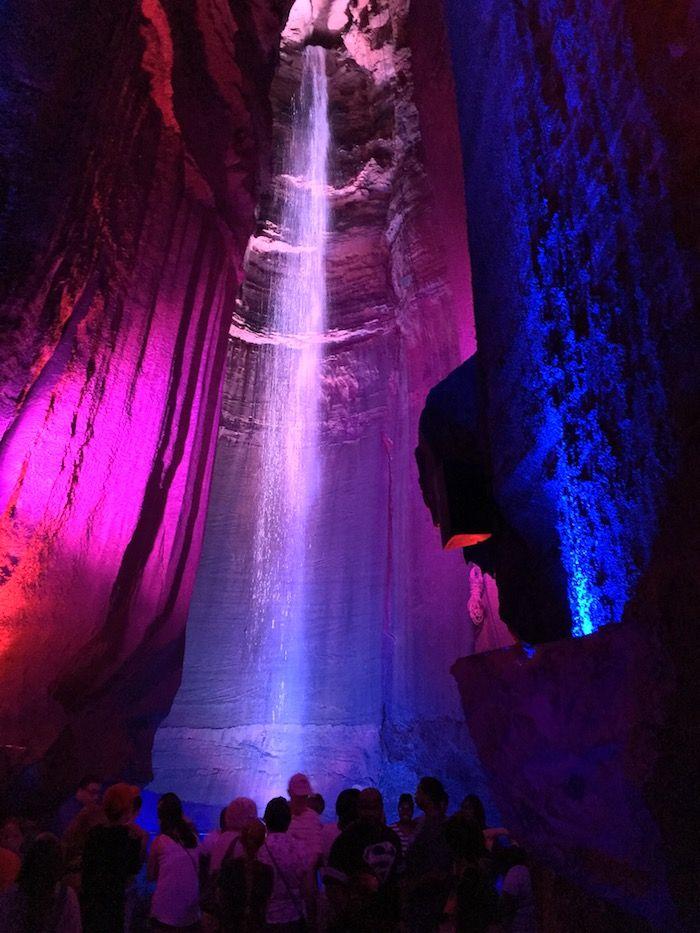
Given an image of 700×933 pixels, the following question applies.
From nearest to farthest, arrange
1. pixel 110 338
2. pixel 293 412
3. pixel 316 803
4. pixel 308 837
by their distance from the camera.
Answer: pixel 308 837 → pixel 316 803 → pixel 110 338 → pixel 293 412

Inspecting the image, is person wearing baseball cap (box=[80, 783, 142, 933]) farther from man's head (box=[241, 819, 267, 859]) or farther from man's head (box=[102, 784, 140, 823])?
man's head (box=[241, 819, 267, 859])

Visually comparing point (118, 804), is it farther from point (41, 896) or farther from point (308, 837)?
point (308, 837)

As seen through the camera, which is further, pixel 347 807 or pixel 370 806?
pixel 347 807

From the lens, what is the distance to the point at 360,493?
519 inches

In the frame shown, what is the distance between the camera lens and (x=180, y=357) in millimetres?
8016

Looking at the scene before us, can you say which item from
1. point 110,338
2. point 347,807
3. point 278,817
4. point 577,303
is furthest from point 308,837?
point 110,338

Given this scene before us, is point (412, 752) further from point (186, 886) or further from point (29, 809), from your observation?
point (186, 886)

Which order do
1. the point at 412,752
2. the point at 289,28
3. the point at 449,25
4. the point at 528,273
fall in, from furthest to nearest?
the point at 289,28
the point at 412,752
the point at 449,25
the point at 528,273

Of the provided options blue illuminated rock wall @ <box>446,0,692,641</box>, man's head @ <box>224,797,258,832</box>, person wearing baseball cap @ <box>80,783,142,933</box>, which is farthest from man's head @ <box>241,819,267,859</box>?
blue illuminated rock wall @ <box>446,0,692,641</box>

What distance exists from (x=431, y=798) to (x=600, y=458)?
1.71 m

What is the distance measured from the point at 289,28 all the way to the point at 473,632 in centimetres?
1453

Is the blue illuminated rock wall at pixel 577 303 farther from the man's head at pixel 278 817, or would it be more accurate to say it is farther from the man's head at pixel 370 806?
the man's head at pixel 278 817

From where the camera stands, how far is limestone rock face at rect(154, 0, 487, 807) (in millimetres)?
10453

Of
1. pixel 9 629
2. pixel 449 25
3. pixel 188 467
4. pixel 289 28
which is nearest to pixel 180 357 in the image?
pixel 188 467
